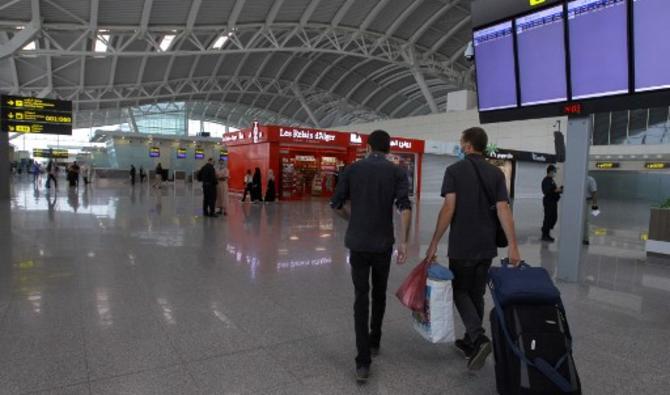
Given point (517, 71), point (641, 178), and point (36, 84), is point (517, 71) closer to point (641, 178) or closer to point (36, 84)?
point (36, 84)

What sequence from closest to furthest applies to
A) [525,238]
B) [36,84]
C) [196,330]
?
[196,330], [525,238], [36,84]

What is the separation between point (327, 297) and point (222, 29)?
22761 millimetres

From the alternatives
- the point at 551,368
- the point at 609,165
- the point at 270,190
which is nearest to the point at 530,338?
the point at 551,368

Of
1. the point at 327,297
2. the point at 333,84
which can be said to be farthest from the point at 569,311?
the point at 333,84

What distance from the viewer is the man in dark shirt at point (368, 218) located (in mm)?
3010

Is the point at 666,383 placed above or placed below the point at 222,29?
below

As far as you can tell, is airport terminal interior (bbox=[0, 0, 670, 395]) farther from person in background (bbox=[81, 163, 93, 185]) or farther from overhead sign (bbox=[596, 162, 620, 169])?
overhead sign (bbox=[596, 162, 620, 169])

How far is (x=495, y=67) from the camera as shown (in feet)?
20.3

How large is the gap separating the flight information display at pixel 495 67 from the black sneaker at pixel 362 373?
4.53 metres

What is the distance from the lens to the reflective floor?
296 centimetres

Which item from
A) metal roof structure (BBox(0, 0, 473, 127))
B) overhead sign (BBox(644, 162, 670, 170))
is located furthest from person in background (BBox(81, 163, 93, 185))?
overhead sign (BBox(644, 162, 670, 170))

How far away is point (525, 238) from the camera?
10719mm

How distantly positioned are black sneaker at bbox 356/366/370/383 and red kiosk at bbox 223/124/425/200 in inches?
686

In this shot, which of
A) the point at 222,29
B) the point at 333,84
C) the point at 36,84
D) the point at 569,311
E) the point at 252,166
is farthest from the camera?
the point at 333,84
